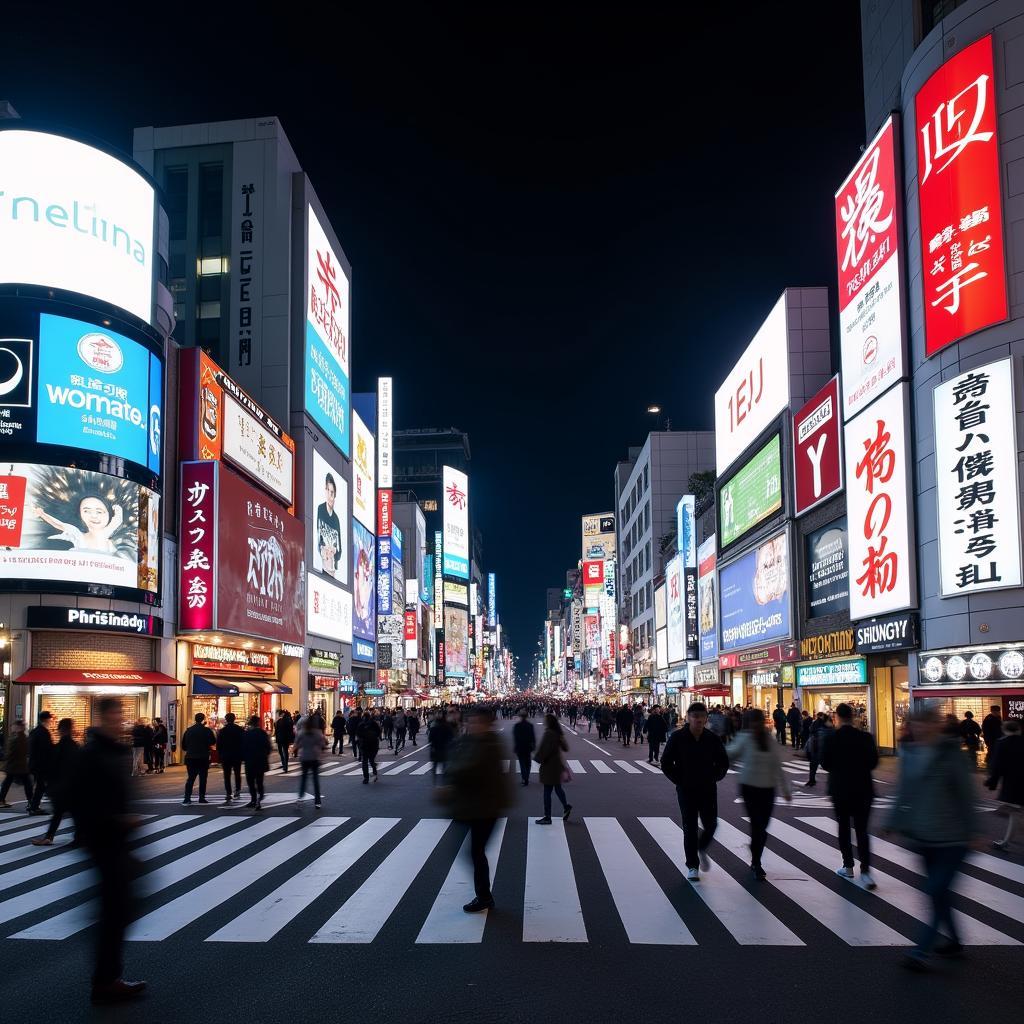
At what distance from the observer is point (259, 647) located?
39594mm

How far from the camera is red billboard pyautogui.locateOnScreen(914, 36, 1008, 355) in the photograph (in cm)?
2475

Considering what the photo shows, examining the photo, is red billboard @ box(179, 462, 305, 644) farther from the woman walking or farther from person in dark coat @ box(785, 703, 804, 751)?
the woman walking

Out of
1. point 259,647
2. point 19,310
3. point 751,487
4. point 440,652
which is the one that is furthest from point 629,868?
point 440,652

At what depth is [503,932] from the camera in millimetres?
7996

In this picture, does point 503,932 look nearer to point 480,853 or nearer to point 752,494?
point 480,853

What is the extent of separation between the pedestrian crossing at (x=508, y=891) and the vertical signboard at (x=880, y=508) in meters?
15.2

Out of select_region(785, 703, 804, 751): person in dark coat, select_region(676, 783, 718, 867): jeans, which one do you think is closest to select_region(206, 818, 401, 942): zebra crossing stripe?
select_region(676, 783, 718, 867): jeans

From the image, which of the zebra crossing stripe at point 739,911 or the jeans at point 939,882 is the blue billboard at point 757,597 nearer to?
the zebra crossing stripe at point 739,911

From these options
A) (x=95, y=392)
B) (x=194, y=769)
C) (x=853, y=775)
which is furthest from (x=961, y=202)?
(x=95, y=392)

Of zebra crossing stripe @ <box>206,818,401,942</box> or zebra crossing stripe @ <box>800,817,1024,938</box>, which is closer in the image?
zebra crossing stripe @ <box>206,818,401,942</box>

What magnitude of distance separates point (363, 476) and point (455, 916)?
56.0 m

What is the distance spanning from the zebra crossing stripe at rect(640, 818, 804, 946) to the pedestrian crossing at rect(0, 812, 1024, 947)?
0.08ft

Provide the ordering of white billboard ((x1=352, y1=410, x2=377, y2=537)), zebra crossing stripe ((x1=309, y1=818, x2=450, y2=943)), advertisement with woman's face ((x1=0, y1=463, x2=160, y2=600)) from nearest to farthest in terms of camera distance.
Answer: zebra crossing stripe ((x1=309, y1=818, x2=450, y2=943)), advertisement with woman's face ((x1=0, y1=463, x2=160, y2=600)), white billboard ((x1=352, y1=410, x2=377, y2=537))

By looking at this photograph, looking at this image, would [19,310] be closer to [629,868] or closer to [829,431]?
[629,868]
